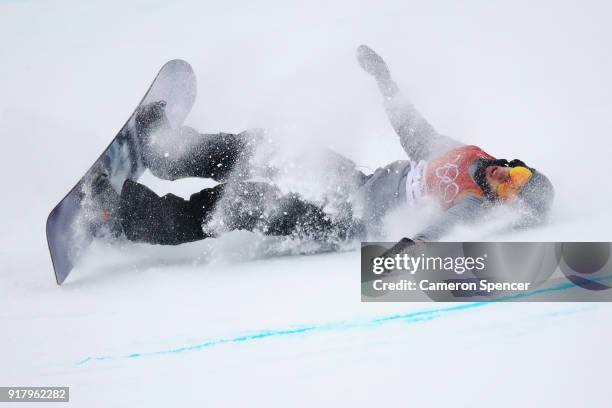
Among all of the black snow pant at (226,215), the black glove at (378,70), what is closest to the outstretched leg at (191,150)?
the black snow pant at (226,215)

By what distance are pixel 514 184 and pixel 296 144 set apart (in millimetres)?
509

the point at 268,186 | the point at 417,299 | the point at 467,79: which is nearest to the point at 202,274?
the point at 268,186

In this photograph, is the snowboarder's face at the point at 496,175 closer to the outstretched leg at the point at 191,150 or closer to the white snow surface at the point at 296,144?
the white snow surface at the point at 296,144

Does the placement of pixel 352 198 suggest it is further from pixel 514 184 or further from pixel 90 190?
pixel 90 190

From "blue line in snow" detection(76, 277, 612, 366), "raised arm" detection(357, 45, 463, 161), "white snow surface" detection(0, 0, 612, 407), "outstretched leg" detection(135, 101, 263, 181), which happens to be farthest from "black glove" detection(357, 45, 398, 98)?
"blue line in snow" detection(76, 277, 612, 366)

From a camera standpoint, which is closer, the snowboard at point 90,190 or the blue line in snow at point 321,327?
the blue line in snow at point 321,327

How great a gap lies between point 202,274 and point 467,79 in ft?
4.02

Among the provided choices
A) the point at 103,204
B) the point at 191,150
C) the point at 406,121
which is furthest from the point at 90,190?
the point at 406,121

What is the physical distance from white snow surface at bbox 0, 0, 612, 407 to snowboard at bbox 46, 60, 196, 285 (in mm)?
44

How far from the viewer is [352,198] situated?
150 cm

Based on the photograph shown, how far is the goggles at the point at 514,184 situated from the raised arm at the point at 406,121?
151 mm

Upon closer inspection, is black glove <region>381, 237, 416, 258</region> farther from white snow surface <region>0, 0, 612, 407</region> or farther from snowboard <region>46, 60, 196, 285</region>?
snowboard <region>46, 60, 196, 285</region>

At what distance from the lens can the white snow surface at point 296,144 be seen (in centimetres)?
112

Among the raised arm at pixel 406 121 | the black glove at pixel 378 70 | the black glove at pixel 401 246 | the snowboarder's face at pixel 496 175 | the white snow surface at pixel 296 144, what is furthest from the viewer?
the black glove at pixel 378 70
